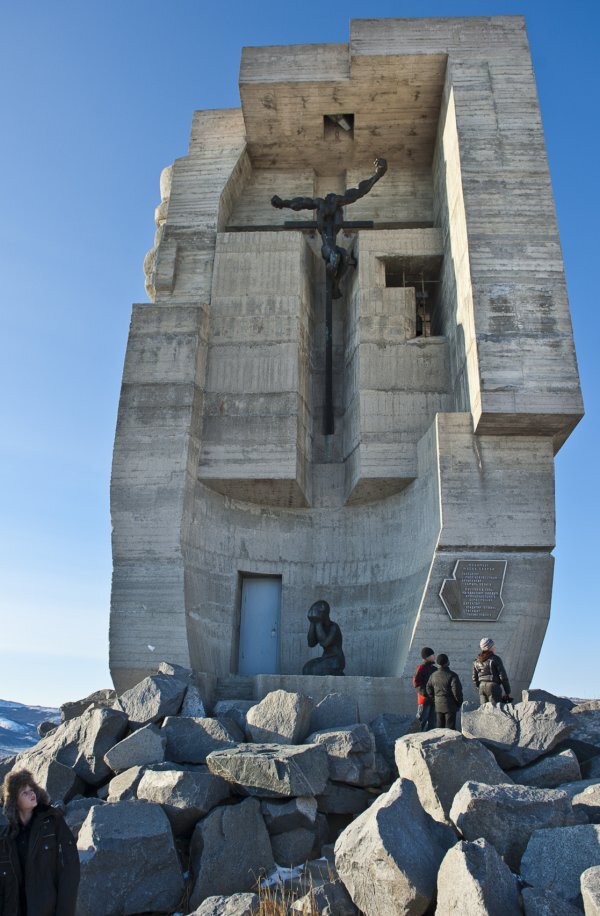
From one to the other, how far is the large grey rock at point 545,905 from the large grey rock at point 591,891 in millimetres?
105

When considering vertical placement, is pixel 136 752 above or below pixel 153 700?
below

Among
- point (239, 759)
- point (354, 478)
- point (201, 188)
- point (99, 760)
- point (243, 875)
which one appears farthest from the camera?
point (201, 188)

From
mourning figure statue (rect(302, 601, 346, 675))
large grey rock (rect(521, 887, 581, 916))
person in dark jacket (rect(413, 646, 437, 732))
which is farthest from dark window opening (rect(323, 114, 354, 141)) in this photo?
large grey rock (rect(521, 887, 581, 916))

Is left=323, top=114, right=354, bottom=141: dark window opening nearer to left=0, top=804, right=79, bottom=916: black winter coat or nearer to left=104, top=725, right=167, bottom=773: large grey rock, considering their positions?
left=104, top=725, right=167, bottom=773: large grey rock

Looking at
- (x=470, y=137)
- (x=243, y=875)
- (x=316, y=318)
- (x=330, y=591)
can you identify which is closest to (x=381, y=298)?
(x=316, y=318)

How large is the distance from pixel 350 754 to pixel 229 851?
4.96 feet

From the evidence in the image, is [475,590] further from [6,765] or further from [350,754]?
[6,765]

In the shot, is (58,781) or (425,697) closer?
(58,781)

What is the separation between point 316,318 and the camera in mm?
15391

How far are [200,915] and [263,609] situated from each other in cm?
840

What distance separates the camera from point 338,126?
16141 millimetres

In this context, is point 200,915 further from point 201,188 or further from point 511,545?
point 201,188

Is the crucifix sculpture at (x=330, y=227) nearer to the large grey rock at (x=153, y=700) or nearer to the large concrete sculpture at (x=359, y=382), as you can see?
the large concrete sculpture at (x=359, y=382)

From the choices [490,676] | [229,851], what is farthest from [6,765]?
[490,676]
